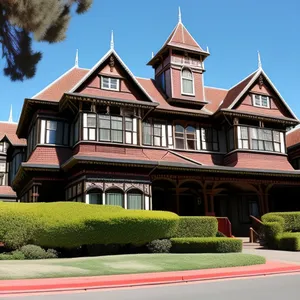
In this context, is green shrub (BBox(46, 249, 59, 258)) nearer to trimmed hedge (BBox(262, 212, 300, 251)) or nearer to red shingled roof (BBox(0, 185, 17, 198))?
trimmed hedge (BBox(262, 212, 300, 251))

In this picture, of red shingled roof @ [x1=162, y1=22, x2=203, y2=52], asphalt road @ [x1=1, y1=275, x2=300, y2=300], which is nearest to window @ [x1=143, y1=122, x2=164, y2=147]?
red shingled roof @ [x1=162, y1=22, x2=203, y2=52]

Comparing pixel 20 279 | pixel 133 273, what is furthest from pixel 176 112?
pixel 20 279

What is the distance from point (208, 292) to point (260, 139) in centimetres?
2101

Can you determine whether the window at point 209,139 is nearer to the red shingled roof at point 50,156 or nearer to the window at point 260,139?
the window at point 260,139

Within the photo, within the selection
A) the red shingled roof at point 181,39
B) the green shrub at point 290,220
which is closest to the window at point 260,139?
the green shrub at point 290,220

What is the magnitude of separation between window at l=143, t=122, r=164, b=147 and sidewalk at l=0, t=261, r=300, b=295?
14810mm

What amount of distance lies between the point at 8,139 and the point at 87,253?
26.0m

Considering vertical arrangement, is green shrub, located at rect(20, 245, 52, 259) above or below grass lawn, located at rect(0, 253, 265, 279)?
above

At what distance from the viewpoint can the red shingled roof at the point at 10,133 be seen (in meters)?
38.1

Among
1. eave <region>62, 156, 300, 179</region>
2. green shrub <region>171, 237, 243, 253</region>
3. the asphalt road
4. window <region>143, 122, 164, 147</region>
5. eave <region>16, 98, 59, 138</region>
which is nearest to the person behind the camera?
the asphalt road

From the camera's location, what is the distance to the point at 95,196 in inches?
873

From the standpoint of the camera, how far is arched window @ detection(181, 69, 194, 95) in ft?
97.6

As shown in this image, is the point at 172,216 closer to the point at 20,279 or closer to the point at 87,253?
the point at 87,253

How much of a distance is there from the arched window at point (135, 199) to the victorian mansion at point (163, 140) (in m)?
0.06
